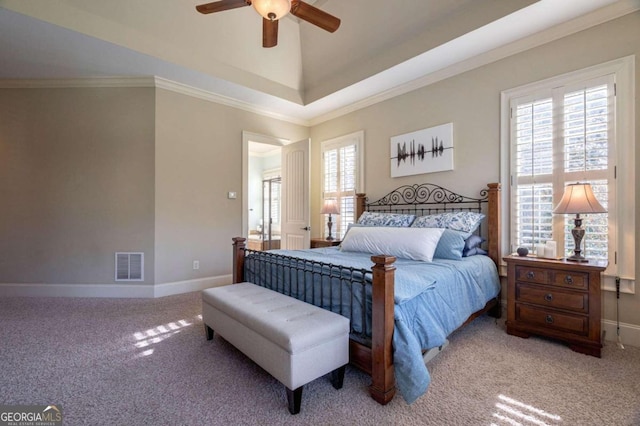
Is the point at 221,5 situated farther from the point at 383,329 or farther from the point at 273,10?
the point at 383,329

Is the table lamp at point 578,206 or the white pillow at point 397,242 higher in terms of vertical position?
the table lamp at point 578,206

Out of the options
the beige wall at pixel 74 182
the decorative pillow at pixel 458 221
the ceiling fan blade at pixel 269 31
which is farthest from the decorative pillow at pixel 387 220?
the beige wall at pixel 74 182

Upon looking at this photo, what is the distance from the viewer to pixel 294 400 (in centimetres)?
162

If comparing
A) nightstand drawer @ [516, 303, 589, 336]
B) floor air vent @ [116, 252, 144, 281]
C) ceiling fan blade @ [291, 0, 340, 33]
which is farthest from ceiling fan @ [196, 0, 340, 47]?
floor air vent @ [116, 252, 144, 281]

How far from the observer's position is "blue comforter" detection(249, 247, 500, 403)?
1612mm

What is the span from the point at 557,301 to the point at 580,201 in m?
0.83

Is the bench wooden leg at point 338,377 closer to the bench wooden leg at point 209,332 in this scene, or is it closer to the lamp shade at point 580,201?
the bench wooden leg at point 209,332

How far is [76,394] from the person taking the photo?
1798 millimetres

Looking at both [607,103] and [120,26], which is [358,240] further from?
[120,26]

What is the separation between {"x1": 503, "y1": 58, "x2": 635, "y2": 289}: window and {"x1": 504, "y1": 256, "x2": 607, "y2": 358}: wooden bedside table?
0.39 metres

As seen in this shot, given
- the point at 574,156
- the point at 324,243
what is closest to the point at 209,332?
the point at 324,243

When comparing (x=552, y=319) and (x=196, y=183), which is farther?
(x=196, y=183)

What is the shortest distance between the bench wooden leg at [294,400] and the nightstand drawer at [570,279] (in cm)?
223

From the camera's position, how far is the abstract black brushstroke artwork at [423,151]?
3547mm
